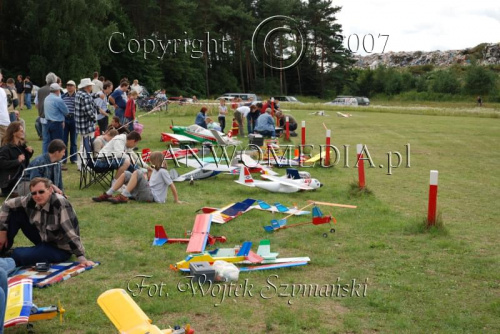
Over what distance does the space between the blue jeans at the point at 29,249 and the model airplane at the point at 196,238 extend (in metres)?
1.34

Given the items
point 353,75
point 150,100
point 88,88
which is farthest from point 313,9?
point 88,88

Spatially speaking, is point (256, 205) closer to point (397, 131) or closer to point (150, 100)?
point (397, 131)

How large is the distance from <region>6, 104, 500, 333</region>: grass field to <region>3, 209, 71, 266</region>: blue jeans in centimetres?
44

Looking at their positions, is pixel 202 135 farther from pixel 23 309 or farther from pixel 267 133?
pixel 23 309

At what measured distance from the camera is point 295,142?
1891 centimetres

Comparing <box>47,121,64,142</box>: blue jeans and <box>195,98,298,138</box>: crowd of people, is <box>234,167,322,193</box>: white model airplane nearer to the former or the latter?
<box>47,121,64,142</box>: blue jeans

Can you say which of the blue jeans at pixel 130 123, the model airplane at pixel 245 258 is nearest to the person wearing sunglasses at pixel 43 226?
the model airplane at pixel 245 258

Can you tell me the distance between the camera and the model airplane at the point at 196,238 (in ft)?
21.3

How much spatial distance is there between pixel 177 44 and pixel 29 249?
56123 mm

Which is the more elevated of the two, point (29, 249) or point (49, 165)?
point (49, 165)

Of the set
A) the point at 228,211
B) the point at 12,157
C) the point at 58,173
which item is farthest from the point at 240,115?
the point at 58,173

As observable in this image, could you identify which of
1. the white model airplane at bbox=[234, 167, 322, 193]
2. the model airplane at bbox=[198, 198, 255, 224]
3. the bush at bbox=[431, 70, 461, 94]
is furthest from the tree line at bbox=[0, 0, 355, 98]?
the model airplane at bbox=[198, 198, 255, 224]

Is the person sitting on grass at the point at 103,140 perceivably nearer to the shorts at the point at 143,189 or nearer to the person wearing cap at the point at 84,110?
the person wearing cap at the point at 84,110

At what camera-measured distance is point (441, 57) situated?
120062 millimetres
